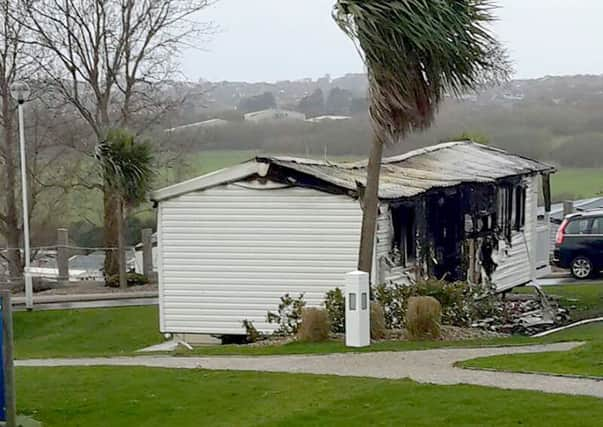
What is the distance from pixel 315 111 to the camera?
2780cm

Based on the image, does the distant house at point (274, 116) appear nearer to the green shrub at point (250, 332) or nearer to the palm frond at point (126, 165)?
the palm frond at point (126, 165)

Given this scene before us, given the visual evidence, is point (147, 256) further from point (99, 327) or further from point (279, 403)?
point (279, 403)

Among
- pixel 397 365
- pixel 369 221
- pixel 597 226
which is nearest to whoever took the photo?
pixel 397 365

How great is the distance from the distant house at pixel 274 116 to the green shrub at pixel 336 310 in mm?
10712

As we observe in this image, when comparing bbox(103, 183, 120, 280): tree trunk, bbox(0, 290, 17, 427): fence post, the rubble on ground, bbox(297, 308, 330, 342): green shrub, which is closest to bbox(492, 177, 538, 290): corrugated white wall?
the rubble on ground

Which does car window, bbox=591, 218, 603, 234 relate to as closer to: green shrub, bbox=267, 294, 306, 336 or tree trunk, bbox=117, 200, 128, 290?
green shrub, bbox=267, 294, 306, 336

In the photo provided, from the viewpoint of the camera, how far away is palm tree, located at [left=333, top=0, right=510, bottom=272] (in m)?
13.9

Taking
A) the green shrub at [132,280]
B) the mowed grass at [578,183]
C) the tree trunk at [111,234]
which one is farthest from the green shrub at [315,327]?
the mowed grass at [578,183]

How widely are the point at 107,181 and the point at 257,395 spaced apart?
1765 cm

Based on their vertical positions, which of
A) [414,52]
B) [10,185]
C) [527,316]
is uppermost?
[414,52]

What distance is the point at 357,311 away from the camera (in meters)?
13.3

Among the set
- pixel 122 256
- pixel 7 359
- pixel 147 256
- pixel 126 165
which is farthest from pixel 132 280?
pixel 7 359

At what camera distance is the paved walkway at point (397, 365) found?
970cm

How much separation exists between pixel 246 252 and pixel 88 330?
17.9ft
